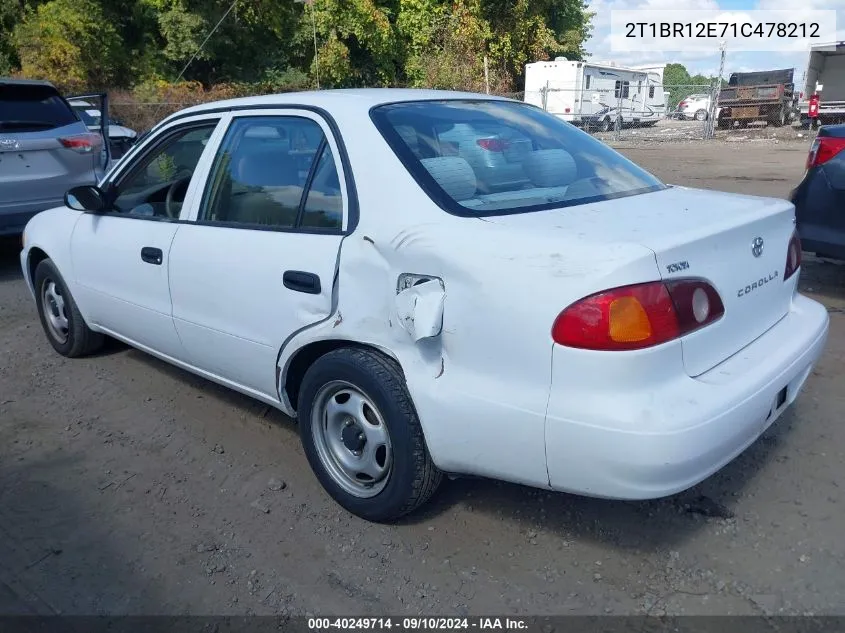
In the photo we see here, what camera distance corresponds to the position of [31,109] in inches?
290

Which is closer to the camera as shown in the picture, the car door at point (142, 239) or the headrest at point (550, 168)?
the headrest at point (550, 168)

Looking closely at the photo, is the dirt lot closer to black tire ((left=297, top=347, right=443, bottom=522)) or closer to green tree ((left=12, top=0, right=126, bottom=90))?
black tire ((left=297, top=347, right=443, bottom=522))

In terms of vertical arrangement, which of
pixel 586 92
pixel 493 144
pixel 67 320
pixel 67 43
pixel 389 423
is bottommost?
pixel 67 320

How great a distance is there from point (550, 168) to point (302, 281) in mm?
1152

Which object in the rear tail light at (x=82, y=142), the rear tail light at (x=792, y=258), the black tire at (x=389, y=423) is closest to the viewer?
the black tire at (x=389, y=423)

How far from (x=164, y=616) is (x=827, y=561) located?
2.35 meters

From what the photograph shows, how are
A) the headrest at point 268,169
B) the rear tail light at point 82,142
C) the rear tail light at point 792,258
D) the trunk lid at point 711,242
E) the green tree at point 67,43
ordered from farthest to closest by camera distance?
1. the green tree at point 67,43
2. the rear tail light at point 82,142
3. the headrest at point 268,169
4. the rear tail light at point 792,258
5. the trunk lid at point 711,242

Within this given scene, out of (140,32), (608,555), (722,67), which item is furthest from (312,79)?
→ (608,555)

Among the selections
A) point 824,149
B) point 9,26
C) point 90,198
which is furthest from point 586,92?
point 90,198

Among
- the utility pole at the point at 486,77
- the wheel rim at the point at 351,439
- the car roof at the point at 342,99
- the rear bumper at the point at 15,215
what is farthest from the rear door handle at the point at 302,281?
the utility pole at the point at 486,77

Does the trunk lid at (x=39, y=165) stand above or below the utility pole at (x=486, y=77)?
below

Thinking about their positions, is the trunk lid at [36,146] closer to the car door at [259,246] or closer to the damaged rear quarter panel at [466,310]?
the car door at [259,246]

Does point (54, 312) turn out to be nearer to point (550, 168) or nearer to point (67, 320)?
point (67, 320)

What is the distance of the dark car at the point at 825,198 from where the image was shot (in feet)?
17.8
